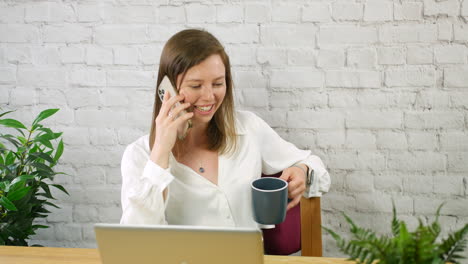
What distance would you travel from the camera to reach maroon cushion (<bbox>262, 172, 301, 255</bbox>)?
1.51 meters

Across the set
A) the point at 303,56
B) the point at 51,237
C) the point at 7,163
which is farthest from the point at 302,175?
the point at 51,237

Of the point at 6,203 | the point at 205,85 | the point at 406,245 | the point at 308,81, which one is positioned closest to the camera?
the point at 406,245

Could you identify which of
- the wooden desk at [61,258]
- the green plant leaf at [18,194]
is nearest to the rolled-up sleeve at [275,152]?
the wooden desk at [61,258]

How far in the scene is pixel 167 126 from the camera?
1393 mm

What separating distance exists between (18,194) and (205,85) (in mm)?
814

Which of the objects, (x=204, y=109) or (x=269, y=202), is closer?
(x=269, y=202)

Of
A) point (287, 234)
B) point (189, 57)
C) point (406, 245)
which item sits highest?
point (189, 57)

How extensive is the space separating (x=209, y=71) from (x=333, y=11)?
61 cm

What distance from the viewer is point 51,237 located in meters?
2.07

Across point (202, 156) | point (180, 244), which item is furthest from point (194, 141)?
point (180, 244)

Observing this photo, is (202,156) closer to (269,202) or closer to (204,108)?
(204,108)

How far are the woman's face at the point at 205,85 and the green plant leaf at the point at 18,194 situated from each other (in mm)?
708

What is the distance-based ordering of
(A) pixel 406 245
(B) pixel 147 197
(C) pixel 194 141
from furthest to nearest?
1. (C) pixel 194 141
2. (B) pixel 147 197
3. (A) pixel 406 245

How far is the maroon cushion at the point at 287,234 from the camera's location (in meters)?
1.51
